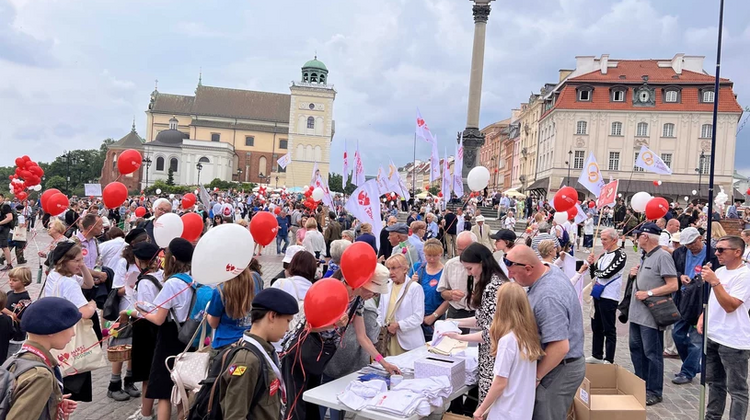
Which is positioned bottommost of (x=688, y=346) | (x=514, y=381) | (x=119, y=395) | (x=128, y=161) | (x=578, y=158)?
(x=119, y=395)

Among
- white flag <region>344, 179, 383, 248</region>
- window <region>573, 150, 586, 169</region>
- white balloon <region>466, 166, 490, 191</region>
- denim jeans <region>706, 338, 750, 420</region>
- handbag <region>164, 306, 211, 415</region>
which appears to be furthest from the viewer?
window <region>573, 150, 586, 169</region>

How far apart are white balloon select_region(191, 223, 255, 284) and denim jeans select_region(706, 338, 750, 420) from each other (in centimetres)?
459

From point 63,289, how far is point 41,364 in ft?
7.26

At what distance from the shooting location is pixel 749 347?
16.3ft

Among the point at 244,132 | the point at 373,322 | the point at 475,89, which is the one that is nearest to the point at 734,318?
the point at 373,322

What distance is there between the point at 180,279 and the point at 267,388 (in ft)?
6.83

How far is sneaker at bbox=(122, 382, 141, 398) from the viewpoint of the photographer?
595cm

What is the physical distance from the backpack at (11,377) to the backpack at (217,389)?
2.52 ft

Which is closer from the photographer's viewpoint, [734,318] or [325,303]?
[325,303]

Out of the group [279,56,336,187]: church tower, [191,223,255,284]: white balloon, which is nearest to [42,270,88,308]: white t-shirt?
[191,223,255,284]: white balloon

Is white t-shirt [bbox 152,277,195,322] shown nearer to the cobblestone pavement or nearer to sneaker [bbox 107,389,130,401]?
the cobblestone pavement

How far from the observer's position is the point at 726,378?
527 centimetres

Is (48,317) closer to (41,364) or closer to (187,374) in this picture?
(41,364)

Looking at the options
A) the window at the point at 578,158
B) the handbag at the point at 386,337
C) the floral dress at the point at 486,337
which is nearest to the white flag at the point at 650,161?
the handbag at the point at 386,337
